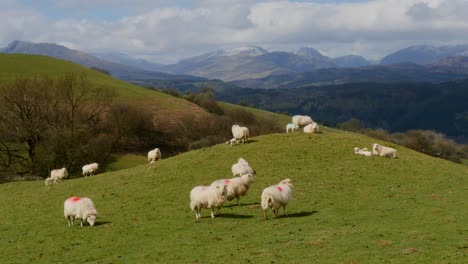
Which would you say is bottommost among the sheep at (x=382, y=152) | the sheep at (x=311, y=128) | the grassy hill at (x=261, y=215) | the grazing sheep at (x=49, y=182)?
the grassy hill at (x=261, y=215)

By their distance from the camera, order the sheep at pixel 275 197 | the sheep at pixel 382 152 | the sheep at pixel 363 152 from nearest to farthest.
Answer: the sheep at pixel 275 197 → the sheep at pixel 363 152 → the sheep at pixel 382 152

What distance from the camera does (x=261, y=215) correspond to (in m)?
24.0

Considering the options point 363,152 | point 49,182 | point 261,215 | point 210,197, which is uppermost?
point 49,182

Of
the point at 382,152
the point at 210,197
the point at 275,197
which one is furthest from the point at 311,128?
the point at 210,197

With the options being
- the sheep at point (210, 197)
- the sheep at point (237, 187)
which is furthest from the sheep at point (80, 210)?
the sheep at point (237, 187)

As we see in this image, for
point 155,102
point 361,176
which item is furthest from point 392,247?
point 155,102

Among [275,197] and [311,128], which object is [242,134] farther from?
[275,197]

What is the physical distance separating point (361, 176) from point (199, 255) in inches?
736

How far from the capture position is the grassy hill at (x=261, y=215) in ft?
56.9

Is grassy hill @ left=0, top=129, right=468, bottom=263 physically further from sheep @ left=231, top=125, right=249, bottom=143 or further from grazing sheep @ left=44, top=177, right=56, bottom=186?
sheep @ left=231, top=125, right=249, bottom=143

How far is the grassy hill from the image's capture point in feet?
56.9

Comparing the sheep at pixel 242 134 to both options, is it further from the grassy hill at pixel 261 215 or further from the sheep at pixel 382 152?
the sheep at pixel 382 152

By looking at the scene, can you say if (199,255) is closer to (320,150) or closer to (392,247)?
(392,247)

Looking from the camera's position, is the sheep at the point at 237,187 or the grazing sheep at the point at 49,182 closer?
the sheep at the point at 237,187
